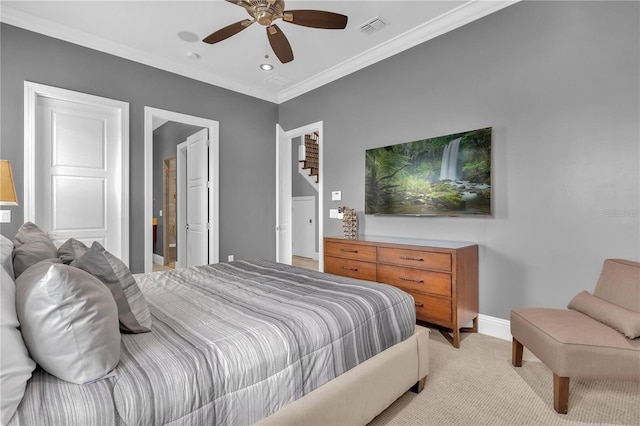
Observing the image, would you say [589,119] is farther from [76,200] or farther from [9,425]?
[76,200]

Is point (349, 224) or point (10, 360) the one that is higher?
point (349, 224)

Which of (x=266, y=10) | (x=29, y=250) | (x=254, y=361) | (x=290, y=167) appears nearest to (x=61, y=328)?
(x=254, y=361)

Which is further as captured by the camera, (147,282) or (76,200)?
(76,200)

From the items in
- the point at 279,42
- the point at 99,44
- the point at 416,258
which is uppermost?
the point at 99,44

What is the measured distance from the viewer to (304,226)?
289 inches

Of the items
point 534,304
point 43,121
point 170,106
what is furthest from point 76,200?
point 534,304

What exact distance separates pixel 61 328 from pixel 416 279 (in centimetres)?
252

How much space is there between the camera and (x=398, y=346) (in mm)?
1759

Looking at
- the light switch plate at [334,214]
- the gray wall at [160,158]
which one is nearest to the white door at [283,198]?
the light switch plate at [334,214]

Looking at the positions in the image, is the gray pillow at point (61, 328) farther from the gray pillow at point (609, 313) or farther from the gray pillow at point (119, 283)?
the gray pillow at point (609, 313)

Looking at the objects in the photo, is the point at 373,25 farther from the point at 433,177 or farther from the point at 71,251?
the point at 71,251

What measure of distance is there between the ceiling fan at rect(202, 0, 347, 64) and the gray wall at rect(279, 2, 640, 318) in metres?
1.39

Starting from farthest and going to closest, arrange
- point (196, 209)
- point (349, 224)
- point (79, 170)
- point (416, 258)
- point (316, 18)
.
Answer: point (196, 209)
point (349, 224)
point (79, 170)
point (416, 258)
point (316, 18)

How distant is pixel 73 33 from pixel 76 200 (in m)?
1.70
